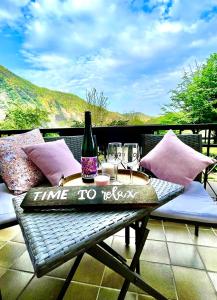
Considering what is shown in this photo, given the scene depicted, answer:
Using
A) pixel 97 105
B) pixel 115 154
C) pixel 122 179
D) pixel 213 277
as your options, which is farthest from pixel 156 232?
pixel 97 105

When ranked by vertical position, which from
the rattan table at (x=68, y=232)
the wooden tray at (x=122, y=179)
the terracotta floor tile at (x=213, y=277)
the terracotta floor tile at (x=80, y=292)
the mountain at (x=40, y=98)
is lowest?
the terracotta floor tile at (x=80, y=292)

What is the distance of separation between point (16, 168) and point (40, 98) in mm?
4465

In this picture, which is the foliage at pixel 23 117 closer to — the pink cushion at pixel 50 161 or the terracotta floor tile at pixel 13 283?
the pink cushion at pixel 50 161

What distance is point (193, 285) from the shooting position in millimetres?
1314

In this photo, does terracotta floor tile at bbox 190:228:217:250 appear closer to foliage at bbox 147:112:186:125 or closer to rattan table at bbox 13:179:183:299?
rattan table at bbox 13:179:183:299

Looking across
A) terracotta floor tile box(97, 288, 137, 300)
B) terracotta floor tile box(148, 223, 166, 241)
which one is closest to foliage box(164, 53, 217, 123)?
terracotta floor tile box(148, 223, 166, 241)

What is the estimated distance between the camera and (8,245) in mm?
1769

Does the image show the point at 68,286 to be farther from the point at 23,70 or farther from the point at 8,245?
the point at 23,70

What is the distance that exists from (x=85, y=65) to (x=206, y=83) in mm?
3076

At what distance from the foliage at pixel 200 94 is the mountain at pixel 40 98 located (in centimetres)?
289

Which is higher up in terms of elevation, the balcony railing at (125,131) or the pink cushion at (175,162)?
the balcony railing at (125,131)

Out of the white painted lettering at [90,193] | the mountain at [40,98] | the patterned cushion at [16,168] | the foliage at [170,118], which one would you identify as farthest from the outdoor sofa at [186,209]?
the foliage at [170,118]

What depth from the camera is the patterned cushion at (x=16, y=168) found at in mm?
1631

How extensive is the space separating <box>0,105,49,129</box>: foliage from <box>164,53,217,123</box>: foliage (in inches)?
147
